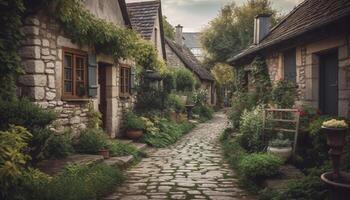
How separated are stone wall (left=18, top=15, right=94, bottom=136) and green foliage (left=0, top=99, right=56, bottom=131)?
1027mm

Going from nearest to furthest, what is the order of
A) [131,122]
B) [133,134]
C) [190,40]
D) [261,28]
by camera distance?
[133,134] < [131,122] < [261,28] < [190,40]

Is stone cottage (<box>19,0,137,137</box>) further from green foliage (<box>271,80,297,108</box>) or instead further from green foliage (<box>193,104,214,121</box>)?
green foliage (<box>193,104,214,121</box>)

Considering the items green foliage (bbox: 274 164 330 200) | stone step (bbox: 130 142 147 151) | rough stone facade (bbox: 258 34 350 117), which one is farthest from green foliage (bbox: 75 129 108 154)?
rough stone facade (bbox: 258 34 350 117)

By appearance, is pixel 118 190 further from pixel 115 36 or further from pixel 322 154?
pixel 115 36

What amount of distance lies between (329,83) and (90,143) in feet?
19.1

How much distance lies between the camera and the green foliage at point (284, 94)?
9.62 m

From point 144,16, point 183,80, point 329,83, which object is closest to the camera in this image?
point 329,83

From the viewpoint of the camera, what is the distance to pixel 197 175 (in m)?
7.47

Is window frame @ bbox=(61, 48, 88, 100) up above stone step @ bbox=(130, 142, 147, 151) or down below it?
above

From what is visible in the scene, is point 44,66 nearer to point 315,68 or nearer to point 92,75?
point 92,75

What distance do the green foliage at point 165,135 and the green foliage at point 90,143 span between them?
2954mm

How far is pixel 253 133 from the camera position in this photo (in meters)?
9.15

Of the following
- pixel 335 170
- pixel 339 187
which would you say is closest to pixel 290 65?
pixel 335 170

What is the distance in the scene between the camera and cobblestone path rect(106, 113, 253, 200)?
6000 millimetres
